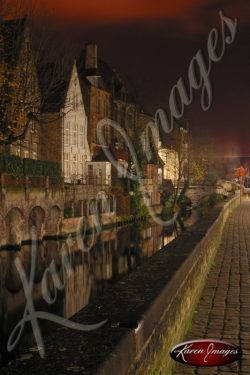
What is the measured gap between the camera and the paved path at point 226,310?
5.86 metres

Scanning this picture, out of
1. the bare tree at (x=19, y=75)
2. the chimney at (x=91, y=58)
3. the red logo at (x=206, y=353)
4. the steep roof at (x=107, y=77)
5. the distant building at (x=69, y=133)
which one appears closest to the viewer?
the red logo at (x=206, y=353)

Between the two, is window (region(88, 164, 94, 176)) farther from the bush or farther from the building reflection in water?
the bush

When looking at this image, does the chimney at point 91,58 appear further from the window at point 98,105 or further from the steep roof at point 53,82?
the steep roof at point 53,82

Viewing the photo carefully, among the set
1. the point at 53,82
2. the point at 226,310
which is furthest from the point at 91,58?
the point at 226,310

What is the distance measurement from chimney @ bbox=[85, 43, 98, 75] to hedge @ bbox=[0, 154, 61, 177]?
818 inches

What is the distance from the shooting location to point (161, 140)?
3059 inches

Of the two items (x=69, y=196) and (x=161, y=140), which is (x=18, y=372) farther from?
(x=161, y=140)

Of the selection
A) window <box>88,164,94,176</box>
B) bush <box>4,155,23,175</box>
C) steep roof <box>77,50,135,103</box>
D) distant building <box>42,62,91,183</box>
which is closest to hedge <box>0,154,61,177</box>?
bush <box>4,155,23,175</box>

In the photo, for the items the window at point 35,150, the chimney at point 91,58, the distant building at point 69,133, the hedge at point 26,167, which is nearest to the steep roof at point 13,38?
the hedge at point 26,167

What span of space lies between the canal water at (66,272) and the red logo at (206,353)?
650cm

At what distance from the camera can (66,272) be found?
2312cm

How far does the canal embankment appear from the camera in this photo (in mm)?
3422

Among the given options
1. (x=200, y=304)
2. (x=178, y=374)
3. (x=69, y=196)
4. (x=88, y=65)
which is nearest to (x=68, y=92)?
(x=88, y=65)

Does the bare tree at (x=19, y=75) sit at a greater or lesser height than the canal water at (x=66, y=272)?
greater
